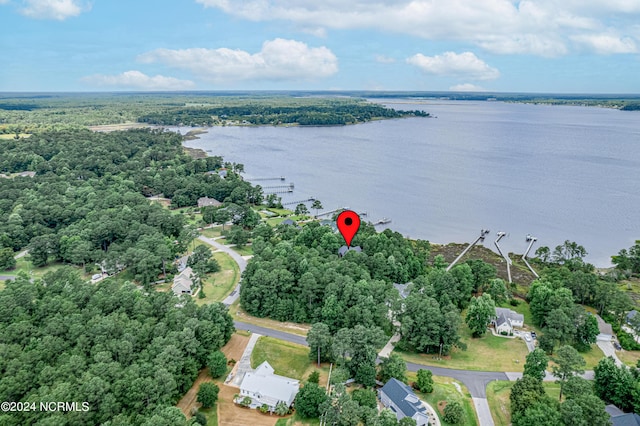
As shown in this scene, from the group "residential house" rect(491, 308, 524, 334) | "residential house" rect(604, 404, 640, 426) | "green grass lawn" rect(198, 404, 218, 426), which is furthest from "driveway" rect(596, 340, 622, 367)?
"green grass lawn" rect(198, 404, 218, 426)

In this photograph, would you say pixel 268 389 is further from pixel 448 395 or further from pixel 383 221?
pixel 383 221

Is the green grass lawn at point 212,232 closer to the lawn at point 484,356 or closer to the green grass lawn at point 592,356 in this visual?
the lawn at point 484,356

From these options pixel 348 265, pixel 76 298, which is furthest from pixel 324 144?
pixel 76 298

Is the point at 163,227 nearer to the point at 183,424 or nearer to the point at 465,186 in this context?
the point at 183,424

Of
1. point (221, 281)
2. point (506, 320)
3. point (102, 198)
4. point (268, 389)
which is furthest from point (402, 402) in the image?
point (102, 198)

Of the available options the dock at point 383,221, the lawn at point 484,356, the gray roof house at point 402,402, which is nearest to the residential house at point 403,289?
the lawn at point 484,356

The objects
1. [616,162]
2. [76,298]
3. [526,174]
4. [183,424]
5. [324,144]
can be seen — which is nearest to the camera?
[183,424]
